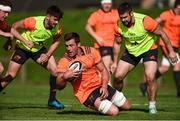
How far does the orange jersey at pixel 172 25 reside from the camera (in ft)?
73.7

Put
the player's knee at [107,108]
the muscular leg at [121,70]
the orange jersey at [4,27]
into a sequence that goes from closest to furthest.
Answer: the player's knee at [107,108], the muscular leg at [121,70], the orange jersey at [4,27]

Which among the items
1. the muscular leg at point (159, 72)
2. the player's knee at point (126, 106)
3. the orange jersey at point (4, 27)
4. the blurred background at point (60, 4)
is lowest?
the muscular leg at point (159, 72)

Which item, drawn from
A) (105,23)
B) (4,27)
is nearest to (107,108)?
(4,27)

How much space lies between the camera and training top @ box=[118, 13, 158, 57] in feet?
51.6

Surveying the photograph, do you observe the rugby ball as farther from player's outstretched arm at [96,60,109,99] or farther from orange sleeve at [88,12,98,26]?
orange sleeve at [88,12,98,26]

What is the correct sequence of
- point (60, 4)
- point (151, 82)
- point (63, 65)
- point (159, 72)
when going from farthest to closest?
point (60, 4)
point (159, 72)
point (151, 82)
point (63, 65)

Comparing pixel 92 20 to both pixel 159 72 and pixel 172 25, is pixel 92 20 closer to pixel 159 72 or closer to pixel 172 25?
pixel 172 25

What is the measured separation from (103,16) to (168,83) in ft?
26.3

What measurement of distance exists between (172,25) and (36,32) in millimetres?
7010

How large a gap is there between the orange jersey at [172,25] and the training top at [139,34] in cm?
625

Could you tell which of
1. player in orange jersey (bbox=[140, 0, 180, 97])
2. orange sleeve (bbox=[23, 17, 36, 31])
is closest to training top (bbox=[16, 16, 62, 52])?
orange sleeve (bbox=[23, 17, 36, 31])

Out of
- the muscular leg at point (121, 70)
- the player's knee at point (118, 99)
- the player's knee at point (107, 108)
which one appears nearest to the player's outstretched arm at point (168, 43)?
the muscular leg at point (121, 70)

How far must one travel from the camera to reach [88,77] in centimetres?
1500

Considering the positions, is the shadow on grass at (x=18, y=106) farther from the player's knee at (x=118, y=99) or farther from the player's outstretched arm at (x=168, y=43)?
the player's outstretched arm at (x=168, y=43)
